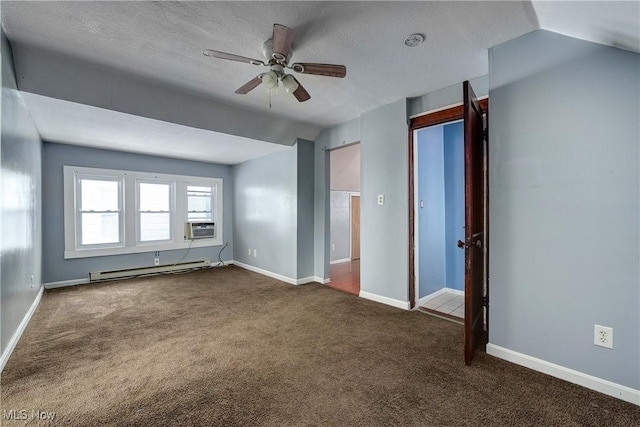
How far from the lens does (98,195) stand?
471 cm

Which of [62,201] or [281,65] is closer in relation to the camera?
[281,65]

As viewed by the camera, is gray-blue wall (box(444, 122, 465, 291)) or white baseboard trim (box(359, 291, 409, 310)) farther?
gray-blue wall (box(444, 122, 465, 291))

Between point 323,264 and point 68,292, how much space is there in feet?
12.2

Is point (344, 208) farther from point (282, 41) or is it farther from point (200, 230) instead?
point (282, 41)

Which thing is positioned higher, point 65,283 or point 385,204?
point 385,204

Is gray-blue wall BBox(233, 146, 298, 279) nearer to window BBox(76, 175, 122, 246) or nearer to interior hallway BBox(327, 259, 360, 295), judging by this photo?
interior hallway BBox(327, 259, 360, 295)

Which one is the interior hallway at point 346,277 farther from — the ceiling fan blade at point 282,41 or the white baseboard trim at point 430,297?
the ceiling fan blade at point 282,41

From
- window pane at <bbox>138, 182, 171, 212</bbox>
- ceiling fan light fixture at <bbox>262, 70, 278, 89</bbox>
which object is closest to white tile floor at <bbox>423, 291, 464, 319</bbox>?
ceiling fan light fixture at <bbox>262, 70, 278, 89</bbox>

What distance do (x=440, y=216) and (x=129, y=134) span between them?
4.43 m

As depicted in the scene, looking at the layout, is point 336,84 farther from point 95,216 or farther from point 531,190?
point 95,216

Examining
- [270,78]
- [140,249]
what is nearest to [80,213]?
[140,249]

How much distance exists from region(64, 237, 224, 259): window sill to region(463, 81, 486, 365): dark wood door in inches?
198

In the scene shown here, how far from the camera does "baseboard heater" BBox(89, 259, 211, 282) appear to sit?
4.58 metres

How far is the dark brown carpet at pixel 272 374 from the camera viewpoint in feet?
5.26
